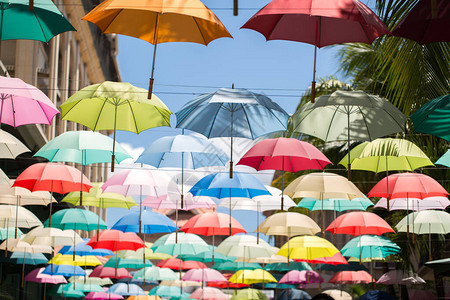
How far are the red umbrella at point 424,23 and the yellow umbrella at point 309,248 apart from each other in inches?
345

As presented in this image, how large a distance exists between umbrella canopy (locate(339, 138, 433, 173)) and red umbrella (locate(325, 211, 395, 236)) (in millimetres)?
1883

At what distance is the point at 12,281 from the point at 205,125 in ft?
46.4

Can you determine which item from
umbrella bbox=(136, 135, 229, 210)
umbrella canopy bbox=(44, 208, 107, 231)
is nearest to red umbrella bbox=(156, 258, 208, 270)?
umbrella canopy bbox=(44, 208, 107, 231)

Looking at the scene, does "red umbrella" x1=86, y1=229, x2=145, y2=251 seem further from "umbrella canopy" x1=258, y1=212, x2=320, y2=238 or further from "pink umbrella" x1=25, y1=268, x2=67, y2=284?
"pink umbrella" x1=25, y1=268, x2=67, y2=284

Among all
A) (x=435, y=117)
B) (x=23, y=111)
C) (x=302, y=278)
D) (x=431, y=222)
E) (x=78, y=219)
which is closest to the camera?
(x=435, y=117)

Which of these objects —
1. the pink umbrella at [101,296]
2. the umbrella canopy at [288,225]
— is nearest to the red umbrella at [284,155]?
the umbrella canopy at [288,225]

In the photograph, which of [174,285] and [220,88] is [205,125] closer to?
[220,88]

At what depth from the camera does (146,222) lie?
1738 cm

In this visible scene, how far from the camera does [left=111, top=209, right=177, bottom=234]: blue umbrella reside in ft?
57.4

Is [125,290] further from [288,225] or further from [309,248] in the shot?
[288,225]

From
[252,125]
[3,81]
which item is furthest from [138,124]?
[3,81]

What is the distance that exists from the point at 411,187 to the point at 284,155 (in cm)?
264

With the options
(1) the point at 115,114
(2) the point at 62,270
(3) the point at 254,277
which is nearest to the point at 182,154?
(1) the point at 115,114

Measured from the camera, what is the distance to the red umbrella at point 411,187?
13609 millimetres
